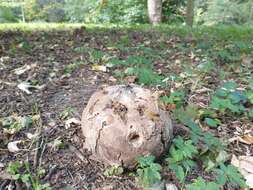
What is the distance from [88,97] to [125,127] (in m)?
0.84

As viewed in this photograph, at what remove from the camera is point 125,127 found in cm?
183

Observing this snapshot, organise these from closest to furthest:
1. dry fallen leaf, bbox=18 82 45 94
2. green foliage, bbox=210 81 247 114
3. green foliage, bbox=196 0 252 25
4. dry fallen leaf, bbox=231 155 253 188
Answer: dry fallen leaf, bbox=231 155 253 188, green foliage, bbox=210 81 247 114, dry fallen leaf, bbox=18 82 45 94, green foliage, bbox=196 0 252 25

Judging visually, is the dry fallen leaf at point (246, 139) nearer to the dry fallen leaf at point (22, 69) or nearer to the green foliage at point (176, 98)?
the green foliage at point (176, 98)

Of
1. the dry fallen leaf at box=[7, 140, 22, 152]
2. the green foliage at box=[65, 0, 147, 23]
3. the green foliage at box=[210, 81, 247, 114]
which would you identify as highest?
the green foliage at box=[65, 0, 147, 23]

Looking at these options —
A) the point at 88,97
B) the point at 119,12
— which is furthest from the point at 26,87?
the point at 119,12

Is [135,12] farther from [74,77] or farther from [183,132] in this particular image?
[183,132]

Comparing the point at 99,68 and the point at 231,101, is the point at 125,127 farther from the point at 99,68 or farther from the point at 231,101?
the point at 99,68

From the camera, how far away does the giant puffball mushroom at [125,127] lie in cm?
182

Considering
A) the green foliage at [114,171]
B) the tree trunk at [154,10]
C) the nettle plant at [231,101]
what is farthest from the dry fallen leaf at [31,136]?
the tree trunk at [154,10]

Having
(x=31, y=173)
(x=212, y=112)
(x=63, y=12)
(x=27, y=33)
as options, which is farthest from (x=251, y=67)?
(x=63, y=12)

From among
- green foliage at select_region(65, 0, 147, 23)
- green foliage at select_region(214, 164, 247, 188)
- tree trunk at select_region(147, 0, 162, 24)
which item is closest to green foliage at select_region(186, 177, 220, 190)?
green foliage at select_region(214, 164, 247, 188)

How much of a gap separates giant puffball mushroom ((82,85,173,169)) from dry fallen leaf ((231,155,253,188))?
0.33 meters

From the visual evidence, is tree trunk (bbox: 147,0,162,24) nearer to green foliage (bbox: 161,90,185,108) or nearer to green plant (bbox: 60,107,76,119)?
green foliage (bbox: 161,90,185,108)

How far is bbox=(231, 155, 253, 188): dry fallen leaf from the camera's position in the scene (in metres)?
1.79
